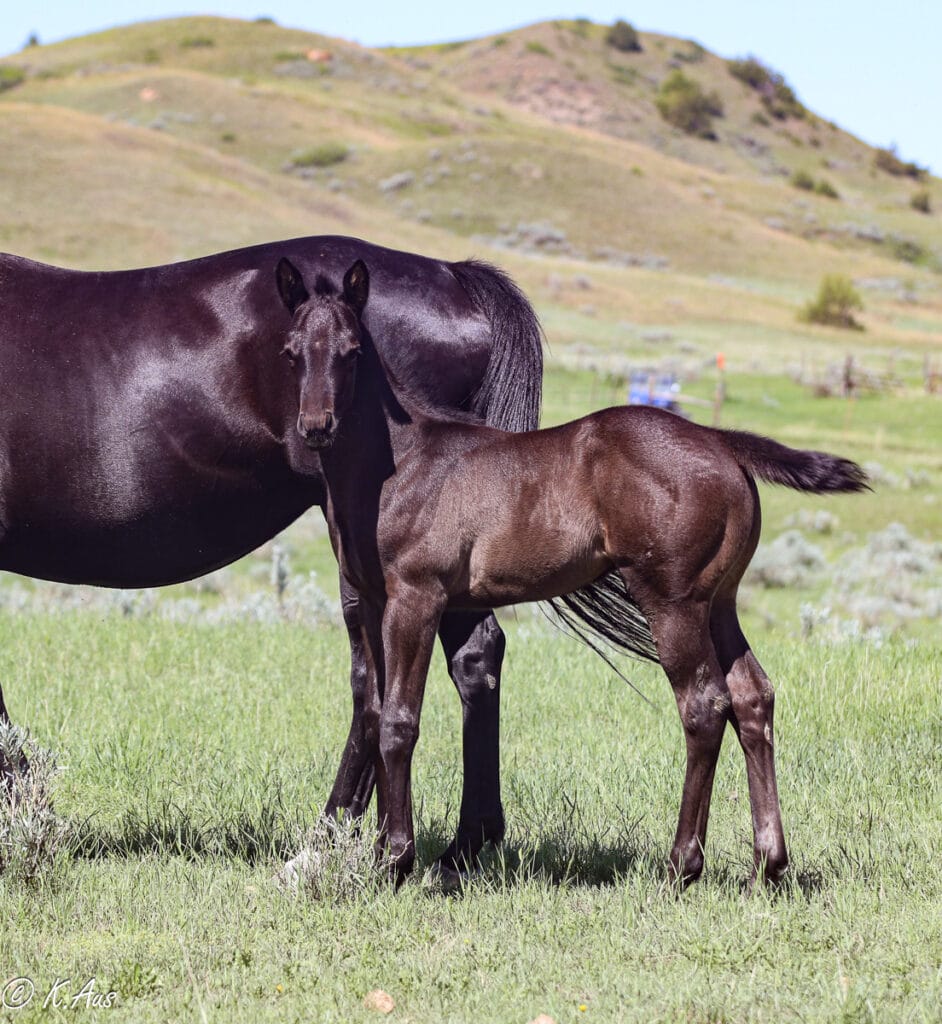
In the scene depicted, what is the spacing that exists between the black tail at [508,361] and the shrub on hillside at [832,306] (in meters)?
55.5

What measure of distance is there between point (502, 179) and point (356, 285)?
8416 centimetres

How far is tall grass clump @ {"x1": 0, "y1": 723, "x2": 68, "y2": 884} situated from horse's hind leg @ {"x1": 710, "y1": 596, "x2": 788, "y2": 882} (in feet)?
8.10

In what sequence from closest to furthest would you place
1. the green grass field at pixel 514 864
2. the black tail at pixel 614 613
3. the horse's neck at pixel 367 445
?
the green grass field at pixel 514 864, the horse's neck at pixel 367 445, the black tail at pixel 614 613

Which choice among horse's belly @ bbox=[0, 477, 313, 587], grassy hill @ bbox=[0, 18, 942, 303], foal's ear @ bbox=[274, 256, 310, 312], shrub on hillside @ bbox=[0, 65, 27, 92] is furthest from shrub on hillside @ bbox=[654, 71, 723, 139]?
foal's ear @ bbox=[274, 256, 310, 312]

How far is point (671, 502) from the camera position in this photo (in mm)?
4465

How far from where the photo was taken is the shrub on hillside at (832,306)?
59312 millimetres

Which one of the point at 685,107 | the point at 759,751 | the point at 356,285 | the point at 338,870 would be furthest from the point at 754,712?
the point at 685,107

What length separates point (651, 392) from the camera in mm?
28109

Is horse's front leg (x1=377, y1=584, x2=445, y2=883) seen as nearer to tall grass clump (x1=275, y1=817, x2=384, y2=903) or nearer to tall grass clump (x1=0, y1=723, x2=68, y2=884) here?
tall grass clump (x1=275, y1=817, x2=384, y2=903)

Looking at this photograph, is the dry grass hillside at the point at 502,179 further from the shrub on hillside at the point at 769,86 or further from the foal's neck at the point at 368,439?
the foal's neck at the point at 368,439

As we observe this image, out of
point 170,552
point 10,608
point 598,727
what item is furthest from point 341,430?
point 10,608

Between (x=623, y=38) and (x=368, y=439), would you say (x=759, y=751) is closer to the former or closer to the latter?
(x=368, y=439)

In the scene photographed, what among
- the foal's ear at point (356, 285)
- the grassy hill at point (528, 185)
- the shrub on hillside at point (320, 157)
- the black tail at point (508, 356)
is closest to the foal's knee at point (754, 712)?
the black tail at point (508, 356)

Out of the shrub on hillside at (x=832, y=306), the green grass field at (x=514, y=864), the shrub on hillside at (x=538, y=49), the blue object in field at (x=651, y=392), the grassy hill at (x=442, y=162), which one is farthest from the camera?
the shrub on hillside at (x=538, y=49)
